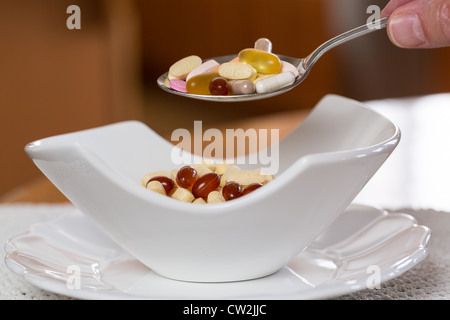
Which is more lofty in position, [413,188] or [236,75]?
[236,75]

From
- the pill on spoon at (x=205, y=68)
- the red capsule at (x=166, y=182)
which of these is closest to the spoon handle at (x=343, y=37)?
the pill on spoon at (x=205, y=68)

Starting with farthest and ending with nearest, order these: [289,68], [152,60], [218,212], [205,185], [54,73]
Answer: [152,60], [54,73], [289,68], [205,185], [218,212]

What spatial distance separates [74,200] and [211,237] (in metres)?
0.13

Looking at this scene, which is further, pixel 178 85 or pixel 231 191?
pixel 178 85

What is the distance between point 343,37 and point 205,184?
226 millimetres

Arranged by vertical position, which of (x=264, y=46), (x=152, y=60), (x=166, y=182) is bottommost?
(x=152, y=60)

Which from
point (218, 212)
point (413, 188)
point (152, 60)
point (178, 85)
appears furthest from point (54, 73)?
point (218, 212)

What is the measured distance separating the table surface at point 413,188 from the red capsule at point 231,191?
13cm

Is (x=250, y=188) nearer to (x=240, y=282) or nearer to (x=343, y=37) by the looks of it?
(x=240, y=282)

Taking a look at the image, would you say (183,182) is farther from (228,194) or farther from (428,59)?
(428,59)

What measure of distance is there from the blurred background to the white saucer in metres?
1.59

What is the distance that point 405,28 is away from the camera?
2.41ft

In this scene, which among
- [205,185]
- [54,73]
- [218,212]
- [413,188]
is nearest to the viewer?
[218,212]

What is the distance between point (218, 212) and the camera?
0.51m
